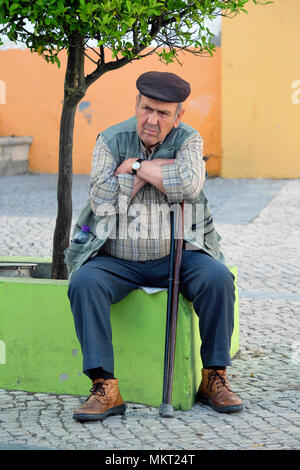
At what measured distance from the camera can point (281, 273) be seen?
7.04 meters

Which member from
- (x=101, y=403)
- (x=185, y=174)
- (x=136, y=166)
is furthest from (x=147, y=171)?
(x=101, y=403)

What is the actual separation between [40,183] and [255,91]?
3632mm

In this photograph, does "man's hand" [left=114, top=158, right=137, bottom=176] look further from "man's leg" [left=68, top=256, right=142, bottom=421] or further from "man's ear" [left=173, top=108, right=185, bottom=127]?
"man's leg" [left=68, top=256, right=142, bottom=421]

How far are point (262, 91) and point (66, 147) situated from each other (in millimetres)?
8180

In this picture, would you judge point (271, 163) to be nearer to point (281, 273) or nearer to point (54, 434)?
point (281, 273)

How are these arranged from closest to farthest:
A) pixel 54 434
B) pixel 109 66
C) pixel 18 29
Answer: pixel 54 434
pixel 18 29
pixel 109 66

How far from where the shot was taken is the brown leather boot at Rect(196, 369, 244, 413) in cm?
391

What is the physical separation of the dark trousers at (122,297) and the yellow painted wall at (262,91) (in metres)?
8.98

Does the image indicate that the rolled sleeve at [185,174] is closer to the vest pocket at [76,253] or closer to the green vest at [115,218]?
the green vest at [115,218]

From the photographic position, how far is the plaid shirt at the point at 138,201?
158 inches

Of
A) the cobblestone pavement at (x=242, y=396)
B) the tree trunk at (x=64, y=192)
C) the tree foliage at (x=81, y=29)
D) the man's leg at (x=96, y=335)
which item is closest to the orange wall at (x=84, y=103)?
the cobblestone pavement at (x=242, y=396)

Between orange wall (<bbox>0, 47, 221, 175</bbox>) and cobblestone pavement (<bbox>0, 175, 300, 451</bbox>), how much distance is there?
166 inches
